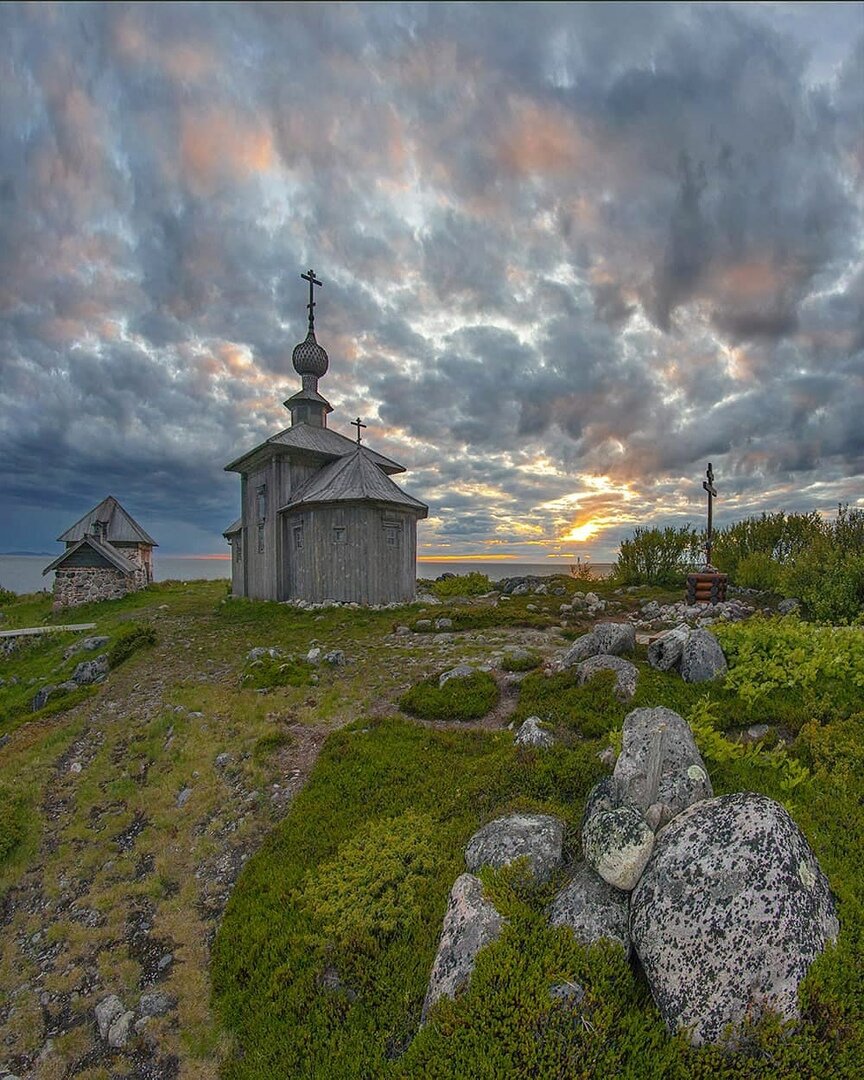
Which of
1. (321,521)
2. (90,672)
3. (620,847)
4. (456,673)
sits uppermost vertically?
(321,521)

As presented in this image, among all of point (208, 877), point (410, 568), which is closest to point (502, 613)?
point (410, 568)

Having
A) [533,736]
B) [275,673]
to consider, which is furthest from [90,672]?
[533,736]

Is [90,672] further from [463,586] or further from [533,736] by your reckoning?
[463,586]

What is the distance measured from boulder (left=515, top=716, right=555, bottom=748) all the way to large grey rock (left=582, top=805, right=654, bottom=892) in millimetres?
2905

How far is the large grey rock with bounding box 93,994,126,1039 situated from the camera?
15.5ft

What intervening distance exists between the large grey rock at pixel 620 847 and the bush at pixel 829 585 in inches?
532

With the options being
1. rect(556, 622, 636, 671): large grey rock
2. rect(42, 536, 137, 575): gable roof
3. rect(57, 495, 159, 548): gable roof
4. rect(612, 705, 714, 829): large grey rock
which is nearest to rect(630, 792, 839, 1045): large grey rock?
rect(612, 705, 714, 829): large grey rock

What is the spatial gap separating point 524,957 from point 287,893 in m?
2.96

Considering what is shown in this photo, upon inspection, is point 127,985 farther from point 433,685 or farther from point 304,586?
point 304,586

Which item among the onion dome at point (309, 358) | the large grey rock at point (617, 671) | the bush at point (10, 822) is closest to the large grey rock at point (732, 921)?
the large grey rock at point (617, 671)

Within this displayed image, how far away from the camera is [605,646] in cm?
1121

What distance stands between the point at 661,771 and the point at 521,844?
1.48 m

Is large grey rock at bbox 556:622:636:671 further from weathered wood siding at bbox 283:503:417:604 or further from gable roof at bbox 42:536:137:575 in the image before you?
gable roof at bbox 42:536:137:575

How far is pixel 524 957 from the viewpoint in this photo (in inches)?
148
